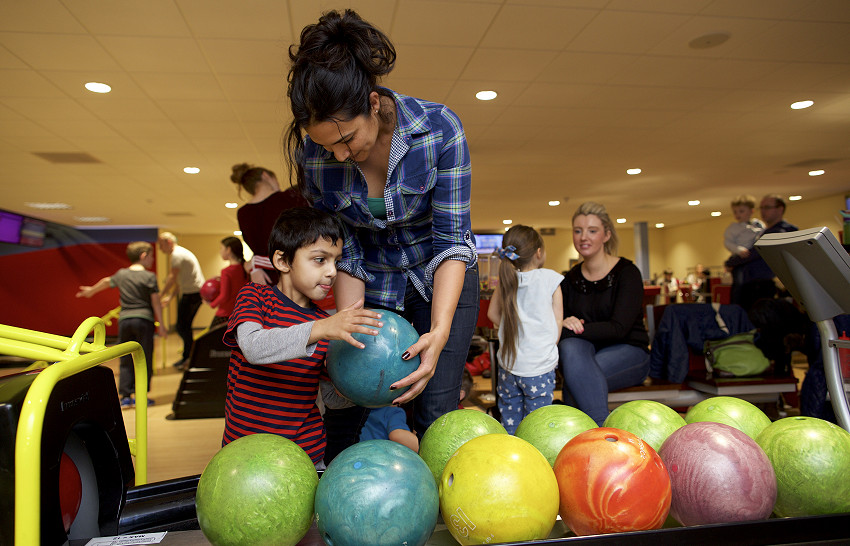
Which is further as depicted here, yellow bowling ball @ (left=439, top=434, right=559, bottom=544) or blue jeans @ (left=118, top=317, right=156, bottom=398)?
blue jeans @ (left=118, top=317, right=156, bottom=398)

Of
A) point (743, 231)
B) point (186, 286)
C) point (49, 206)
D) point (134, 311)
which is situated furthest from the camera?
point (49, 206)

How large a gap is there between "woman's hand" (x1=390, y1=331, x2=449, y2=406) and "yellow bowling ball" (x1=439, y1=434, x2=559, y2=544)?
31 cm

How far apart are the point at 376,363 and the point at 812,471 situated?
84 cm

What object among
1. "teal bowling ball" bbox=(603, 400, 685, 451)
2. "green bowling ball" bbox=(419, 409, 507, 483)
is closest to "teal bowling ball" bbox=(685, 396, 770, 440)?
"teal bowling ball" bbox=(603, 400, 685, 451)

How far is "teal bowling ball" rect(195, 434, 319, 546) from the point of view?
0.90 metres

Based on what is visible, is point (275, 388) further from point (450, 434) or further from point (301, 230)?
point (450, 434)

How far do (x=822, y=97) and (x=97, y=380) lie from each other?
7.44 meters

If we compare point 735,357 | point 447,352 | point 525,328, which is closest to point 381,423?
point 447,352

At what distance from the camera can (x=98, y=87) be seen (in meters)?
5.32

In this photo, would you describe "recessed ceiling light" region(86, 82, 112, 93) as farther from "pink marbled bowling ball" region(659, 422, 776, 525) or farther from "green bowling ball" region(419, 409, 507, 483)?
"pink marbled bowling ball" region(659, 422, 776, 525)

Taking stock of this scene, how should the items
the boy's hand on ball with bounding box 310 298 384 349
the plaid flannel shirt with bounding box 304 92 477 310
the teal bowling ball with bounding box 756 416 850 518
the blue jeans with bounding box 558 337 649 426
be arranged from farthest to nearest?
the blue jeans with bounding box 558 337 649 426, the plaid flannel shirt with bounding box 304 92 477 310, the boy's hand on ball with bounding box 310 298 384 349, the teal bowling ball with bounding box 756 416 850 518

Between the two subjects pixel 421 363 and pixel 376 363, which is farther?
pixel 421 363

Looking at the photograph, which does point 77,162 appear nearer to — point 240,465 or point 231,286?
point 231,286

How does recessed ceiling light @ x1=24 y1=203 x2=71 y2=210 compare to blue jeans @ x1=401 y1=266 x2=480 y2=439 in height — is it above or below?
above
